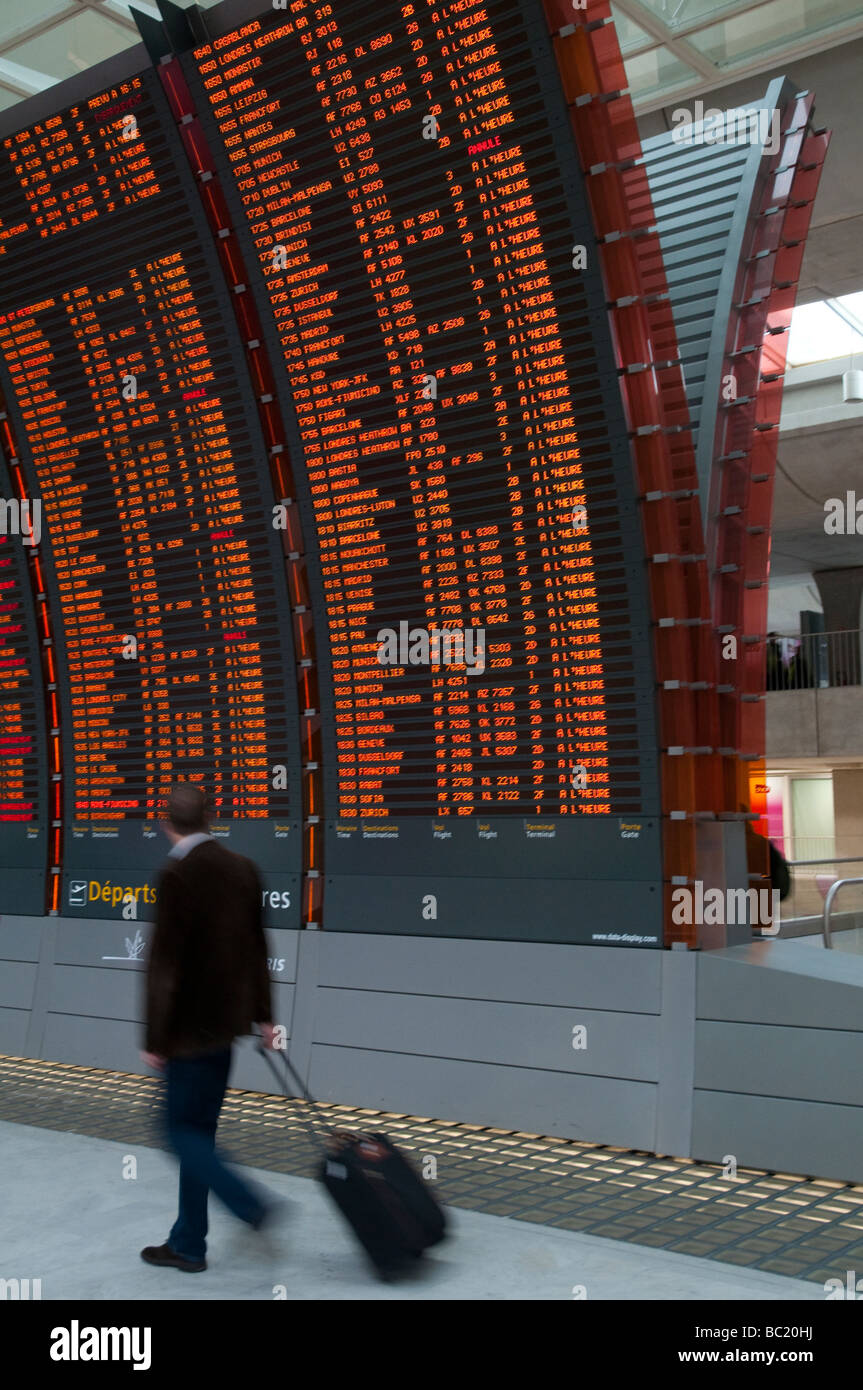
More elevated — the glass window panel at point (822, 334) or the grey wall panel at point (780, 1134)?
the glass window panel at point (822, 334)

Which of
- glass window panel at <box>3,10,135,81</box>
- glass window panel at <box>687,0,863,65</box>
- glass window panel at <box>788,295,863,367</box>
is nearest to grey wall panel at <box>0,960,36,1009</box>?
glass window panel at <box>3,10,135,81</box>

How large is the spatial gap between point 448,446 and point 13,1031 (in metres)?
4.89

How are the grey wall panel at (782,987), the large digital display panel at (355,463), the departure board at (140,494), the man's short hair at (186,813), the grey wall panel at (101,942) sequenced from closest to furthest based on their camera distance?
1. the man's short hair at (186,813)
2. the grey wall panel at (782,987)
3. the large digital display panel at (355,463)
4. the departure board at (140,494)
5. the grey wall panel at (101,942)

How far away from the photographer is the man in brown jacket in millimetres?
4457

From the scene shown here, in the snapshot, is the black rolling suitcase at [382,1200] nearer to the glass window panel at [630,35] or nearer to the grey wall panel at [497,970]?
the grey wall panel at [497,970]

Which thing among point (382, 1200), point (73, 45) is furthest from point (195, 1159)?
point (73, 45)

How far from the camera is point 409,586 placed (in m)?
6.74

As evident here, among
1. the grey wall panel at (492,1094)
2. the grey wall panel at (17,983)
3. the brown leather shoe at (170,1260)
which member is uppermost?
the grey wall panel at (17,983)

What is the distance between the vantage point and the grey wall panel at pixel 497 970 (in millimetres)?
5914

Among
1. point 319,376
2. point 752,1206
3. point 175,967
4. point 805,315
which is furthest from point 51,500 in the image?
point 805,315

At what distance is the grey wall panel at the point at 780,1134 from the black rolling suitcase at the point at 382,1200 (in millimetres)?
1667

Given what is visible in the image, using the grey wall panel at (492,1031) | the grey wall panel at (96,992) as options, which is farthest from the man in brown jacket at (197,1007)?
the grey wall panel at (96,992)

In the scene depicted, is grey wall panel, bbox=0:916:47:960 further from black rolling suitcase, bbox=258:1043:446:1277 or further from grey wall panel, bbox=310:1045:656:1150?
black rolling suitcase, bbox=258:1043:446:1277

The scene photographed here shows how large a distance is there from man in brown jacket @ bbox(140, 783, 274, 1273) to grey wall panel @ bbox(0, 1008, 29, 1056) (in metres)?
4.17
